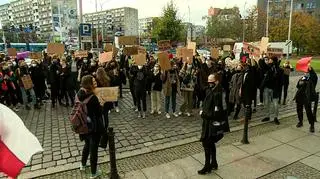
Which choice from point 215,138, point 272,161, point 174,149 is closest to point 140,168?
point 174,149

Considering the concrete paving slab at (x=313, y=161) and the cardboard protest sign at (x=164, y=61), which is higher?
the cardboard protest sign at (x=164, y=61)

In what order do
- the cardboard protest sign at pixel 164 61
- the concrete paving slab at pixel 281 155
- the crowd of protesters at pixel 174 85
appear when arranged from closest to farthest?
the concrete paving slab at pixel 281 155 < the crowd of protesters at pixel 174 85 < the cardboard protest sign at pixel 164 61

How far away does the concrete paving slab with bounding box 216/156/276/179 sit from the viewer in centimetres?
570

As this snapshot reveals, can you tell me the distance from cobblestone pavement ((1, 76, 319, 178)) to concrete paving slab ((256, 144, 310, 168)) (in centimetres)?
181

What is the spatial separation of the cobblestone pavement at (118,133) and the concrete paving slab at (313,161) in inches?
101

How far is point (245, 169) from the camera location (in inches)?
234

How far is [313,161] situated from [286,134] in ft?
5.74

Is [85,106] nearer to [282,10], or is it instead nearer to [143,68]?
[143,68]

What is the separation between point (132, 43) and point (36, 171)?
10174 millimetres

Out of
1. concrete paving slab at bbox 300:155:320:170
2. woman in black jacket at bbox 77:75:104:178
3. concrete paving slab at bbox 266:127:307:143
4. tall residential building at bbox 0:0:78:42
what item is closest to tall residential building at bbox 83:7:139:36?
tall residential building at bbox 0:0:78:42

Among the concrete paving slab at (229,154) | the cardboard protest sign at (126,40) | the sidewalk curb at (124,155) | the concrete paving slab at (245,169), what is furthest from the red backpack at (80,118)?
the cardboard protest sign at (126,40)

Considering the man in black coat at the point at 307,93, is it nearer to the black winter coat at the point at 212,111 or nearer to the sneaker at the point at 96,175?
the black winter coat at the point at 212,111

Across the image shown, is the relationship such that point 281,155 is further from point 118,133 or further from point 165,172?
point 118,133

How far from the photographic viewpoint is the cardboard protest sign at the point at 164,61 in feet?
31.0
